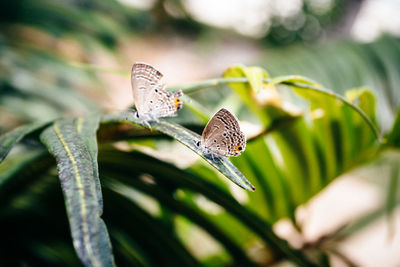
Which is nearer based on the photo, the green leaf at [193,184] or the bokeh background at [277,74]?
the green leaf at [193,184]

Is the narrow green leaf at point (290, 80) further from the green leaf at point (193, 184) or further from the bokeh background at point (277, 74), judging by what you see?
the bokeh background at point (277, 74)

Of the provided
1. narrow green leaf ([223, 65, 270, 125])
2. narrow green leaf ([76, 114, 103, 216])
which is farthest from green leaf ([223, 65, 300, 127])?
narrow green leaf ([76, 114, 103, 216])

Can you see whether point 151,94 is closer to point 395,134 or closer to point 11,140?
point 11,140

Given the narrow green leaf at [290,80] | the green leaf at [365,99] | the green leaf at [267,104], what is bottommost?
the narrow green leaf at [290,80]

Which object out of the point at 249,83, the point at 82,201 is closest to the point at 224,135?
the point at 249,83

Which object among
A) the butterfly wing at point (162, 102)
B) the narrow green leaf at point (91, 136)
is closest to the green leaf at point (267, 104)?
the butterfly wing at point (162, 102)
